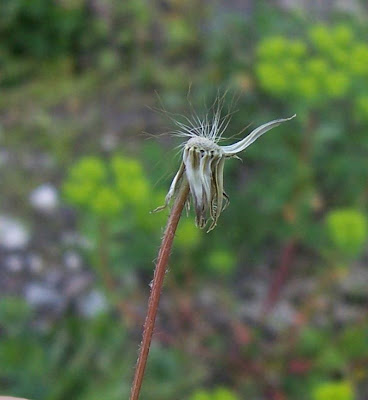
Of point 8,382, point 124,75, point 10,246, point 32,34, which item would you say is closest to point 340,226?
point 8,382

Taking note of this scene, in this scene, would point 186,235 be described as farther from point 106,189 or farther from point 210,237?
point 210,237

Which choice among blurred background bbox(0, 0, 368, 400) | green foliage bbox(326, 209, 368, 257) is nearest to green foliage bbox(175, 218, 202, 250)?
blurred background bbox(0, 0, 368, 400)

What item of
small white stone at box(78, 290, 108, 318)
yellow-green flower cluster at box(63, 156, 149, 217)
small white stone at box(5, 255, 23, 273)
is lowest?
yellow-green flower cluster at box(63, 156, 149, 217)

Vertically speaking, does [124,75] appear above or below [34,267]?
above

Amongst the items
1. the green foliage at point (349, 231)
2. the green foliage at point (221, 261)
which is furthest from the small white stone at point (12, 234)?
the green foliage at point (349, 231)

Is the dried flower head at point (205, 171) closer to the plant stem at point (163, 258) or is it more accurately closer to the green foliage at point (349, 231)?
the plant stem at point (163, 258)

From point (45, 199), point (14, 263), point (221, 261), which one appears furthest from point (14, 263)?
point (221, 261)

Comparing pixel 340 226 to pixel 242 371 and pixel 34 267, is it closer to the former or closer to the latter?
pixel 242 371

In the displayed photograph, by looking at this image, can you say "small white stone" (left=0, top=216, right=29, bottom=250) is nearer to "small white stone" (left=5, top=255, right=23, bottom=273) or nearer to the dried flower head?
"small white stone" (left=5, top=255, right=23, bottom=273)
